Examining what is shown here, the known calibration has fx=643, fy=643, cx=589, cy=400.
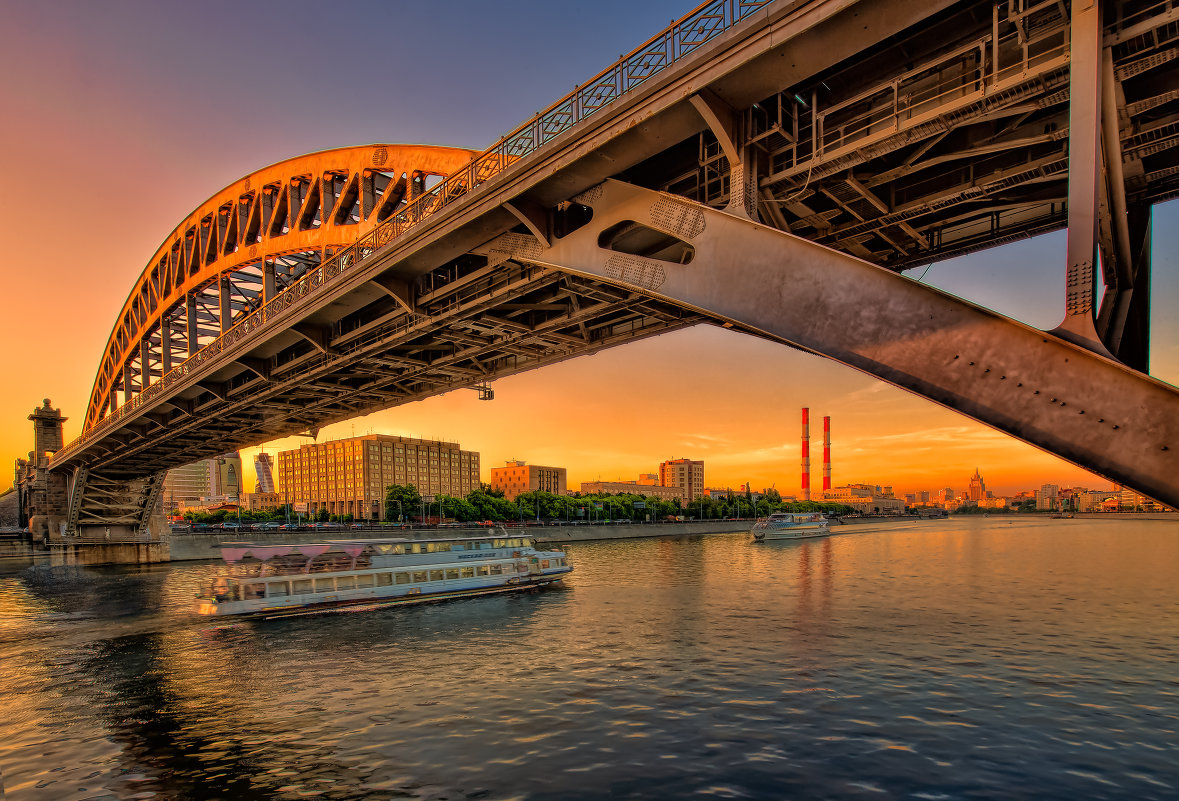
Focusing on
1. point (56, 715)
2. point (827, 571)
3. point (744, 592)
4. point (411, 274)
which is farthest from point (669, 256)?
point (827, 571)

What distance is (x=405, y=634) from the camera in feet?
71.1

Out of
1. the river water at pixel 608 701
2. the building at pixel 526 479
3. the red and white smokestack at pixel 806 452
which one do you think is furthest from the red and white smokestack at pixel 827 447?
the river water at pixel 608 701

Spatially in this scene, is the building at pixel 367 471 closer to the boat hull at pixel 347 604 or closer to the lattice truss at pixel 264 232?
the lattice truss at pixel 264 232

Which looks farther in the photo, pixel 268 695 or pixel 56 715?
pixel 268 695

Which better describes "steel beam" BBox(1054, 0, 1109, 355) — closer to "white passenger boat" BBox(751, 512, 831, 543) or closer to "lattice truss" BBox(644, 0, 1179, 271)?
"lattice truss" BBox(644, 0, 1179, 271)

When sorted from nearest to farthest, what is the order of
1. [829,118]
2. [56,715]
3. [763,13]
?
1. [763,13]
2. [829,118]
3. [56,715]

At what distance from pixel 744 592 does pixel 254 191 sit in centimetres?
3016

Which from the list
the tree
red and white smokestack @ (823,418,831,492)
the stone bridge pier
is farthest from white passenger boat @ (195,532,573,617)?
red and white smokestack @ (823,418,831,492)

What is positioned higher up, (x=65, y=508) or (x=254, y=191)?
(x=254, y=191)

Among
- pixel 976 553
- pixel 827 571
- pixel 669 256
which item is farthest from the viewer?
pixel 976 553

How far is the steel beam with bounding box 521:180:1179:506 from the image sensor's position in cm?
493

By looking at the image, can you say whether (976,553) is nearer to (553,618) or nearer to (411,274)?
(553,618)

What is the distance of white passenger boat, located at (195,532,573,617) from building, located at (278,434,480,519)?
11727 centimetres

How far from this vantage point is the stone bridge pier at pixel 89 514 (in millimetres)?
54344
